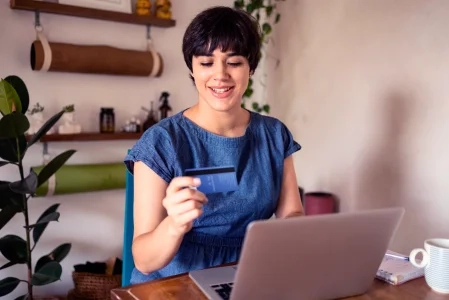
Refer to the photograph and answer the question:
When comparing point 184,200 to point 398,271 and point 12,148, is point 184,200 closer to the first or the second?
point 398,271

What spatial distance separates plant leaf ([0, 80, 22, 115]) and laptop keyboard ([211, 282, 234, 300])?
1.15 meters

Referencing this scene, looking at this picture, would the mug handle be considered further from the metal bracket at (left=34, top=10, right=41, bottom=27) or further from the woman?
the metal bracket at (left=34, top=10, right=41, bottom=27)

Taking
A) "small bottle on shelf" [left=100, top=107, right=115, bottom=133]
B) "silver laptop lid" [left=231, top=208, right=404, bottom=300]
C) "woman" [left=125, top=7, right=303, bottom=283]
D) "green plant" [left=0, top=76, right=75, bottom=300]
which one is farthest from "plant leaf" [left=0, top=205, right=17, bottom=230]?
"silver laptop lid" [left=231, top=208, right=404, bottom=300]

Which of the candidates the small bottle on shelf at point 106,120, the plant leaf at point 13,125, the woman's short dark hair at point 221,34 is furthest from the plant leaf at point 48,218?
the woman's short dark hair at point 221,34

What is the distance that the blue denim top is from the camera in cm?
107

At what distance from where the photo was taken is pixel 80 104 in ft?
7.18

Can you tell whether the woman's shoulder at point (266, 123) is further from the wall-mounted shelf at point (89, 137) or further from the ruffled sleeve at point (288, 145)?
the wall-mounted shelf at point (89, 137)

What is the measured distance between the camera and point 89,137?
2117 millimetres

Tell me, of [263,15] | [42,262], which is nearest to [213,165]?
[42,262]

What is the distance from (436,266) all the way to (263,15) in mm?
1983

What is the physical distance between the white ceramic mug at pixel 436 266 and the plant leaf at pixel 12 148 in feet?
4.56

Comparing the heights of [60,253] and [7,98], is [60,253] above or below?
below

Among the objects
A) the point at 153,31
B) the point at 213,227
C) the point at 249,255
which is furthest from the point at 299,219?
the point at 153,31

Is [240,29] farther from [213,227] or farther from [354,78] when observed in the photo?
[354,78]
